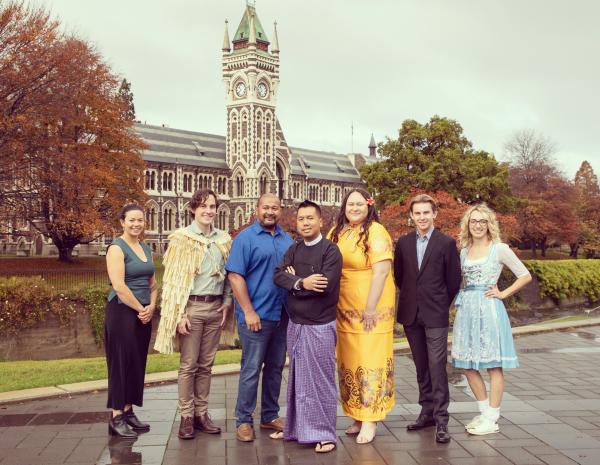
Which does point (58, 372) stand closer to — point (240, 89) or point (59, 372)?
point (59, 372)

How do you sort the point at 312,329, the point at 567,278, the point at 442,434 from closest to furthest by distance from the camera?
1. the point at 312,329
2. the point at 442,434
3. the point at 567,278

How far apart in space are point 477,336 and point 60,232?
92.2ft

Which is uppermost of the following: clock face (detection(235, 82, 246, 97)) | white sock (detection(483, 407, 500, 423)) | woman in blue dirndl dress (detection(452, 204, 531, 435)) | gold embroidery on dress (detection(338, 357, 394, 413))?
clock face (detection(235, 82, 246, 97))

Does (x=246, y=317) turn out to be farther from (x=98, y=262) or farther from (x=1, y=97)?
(x=98, y=262)

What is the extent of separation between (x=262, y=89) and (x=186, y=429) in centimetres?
6852

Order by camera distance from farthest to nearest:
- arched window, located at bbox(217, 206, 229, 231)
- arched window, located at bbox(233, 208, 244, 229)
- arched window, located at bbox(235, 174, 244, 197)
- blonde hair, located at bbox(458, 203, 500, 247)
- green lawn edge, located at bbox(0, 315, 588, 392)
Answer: arched window, located at bbox(235, 174, 244, 197) → arched window, located at bbox(233, 208, 244, 229) → arched window, located at bbox(217, 206, 229, 231) → green lawn edge, located at bbox(0, 315, 588, 392) → blonde hair, located at bbox(458, 203, 500, 247)

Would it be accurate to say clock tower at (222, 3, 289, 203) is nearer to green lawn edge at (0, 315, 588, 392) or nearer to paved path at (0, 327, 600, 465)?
green lawn edge at (0, 315, 588, 392)

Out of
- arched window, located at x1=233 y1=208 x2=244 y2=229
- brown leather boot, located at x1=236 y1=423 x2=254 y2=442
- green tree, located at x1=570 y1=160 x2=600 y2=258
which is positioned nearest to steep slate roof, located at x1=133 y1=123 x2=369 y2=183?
arched window, located at x1=233 y1=208 x2=244 y2=229

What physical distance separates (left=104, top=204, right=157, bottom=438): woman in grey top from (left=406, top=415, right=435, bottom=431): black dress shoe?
8.14 feet

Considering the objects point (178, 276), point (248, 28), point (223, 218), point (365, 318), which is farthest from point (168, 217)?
point (365, 318)

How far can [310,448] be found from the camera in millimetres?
5766

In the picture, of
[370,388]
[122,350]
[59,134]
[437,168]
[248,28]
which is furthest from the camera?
[248,28]

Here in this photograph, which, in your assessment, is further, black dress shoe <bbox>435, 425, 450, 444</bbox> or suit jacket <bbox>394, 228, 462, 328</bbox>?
suit jacket <bbox>394, 228, 462, 328</bbox>

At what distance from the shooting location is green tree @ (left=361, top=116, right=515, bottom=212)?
4084 centimetres
